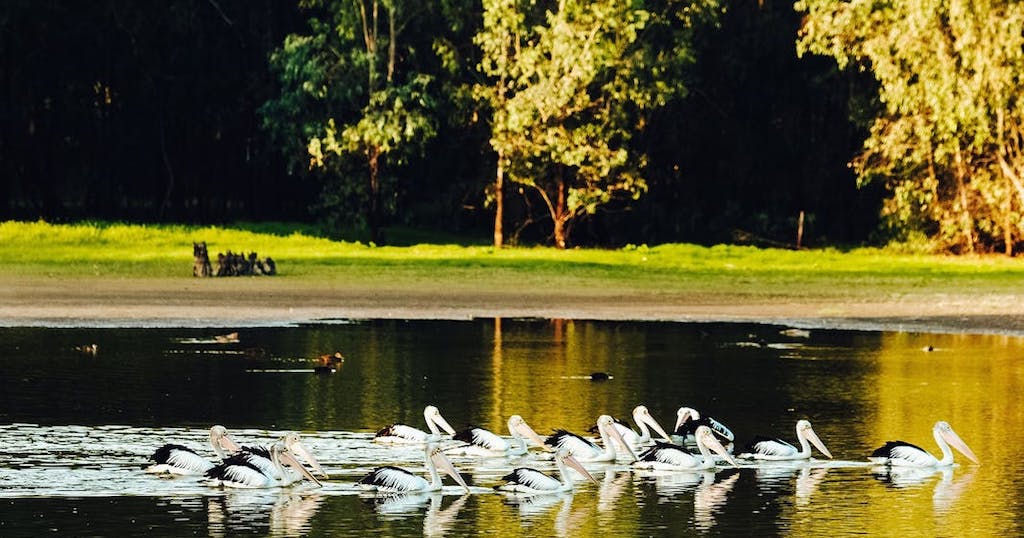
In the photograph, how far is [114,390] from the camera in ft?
74.3

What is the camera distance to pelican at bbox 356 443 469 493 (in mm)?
15875

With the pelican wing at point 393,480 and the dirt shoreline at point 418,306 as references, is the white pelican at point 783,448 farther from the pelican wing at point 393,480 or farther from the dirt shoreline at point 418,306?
the dirt shoreline at point 418,306

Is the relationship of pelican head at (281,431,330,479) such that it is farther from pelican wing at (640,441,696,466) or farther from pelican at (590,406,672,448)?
pelican at (590,406,672,448)

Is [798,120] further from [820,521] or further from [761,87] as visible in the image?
[820,521]

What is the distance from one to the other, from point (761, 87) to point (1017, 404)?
146ft

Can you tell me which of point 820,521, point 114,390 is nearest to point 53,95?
point 114,390

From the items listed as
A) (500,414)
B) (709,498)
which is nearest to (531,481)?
(709,498)

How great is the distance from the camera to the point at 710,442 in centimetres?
1755

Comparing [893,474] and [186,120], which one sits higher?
[186,120]

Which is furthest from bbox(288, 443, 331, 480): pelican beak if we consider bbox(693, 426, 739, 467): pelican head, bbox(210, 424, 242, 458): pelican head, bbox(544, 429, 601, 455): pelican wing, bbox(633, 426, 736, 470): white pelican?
bbox(693, 426, 739, 467): pelican head

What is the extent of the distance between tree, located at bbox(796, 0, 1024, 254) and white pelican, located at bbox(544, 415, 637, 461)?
36.9 metres

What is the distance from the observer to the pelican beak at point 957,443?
17938 millimetres

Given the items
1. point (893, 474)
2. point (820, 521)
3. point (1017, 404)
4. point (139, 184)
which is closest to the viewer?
point (820, 521)

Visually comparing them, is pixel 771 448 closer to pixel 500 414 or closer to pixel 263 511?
pixel 500 414
